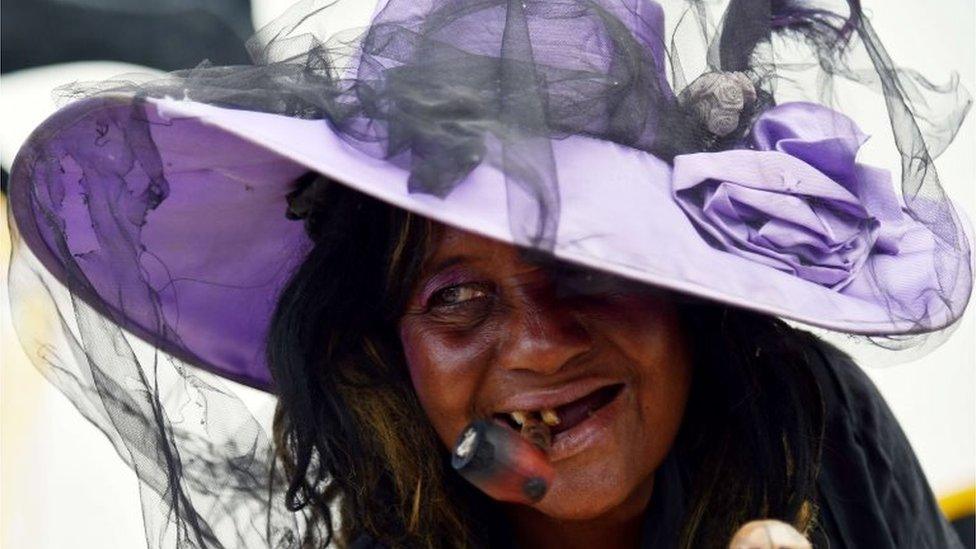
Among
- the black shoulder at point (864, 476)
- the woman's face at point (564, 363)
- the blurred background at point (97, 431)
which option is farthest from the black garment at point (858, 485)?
the blurred background at point (97, 431)

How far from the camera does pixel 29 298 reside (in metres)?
1.50

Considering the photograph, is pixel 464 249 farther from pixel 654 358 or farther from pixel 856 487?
pixel 856 487

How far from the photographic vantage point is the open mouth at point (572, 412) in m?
1.31

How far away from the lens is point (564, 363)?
4.23 feet

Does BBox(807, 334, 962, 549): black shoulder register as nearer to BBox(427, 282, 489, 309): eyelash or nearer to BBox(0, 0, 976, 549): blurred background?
BBox(427, 282, 489, 309): eyelash

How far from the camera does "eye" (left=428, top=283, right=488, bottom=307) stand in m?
1.37

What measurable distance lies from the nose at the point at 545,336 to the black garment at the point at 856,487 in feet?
0.88

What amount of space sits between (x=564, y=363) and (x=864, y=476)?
48 centimetres

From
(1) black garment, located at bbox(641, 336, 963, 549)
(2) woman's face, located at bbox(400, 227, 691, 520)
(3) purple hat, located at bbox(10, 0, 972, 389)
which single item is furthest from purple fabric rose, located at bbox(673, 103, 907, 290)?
(1) black garment, located at bbox(641, 336, 963, 549)

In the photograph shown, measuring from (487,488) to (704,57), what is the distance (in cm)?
48

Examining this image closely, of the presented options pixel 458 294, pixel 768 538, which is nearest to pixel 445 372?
pixel 458 294

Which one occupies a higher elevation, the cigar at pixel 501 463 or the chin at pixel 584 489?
the cigar at pixel 501 463

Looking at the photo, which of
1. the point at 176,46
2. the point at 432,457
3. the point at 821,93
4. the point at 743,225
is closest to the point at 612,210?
the point at 743,225

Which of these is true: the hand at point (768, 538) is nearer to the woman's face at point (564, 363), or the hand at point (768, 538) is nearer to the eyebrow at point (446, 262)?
the woman's face at point (564, 363)
